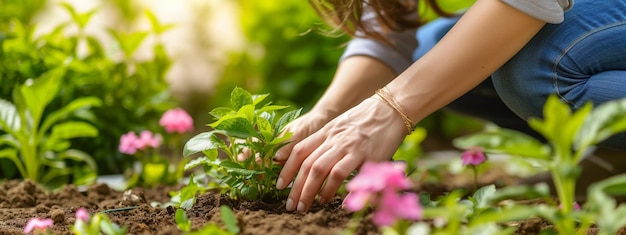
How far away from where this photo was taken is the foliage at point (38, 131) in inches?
79.6

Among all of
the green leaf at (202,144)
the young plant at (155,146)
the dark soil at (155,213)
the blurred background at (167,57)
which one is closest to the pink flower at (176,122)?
the young plant at (155,146)

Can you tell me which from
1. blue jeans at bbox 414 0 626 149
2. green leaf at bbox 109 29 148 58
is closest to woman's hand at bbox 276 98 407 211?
blue jeans at bbox 414 0 626 149

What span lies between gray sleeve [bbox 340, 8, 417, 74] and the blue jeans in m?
0.40

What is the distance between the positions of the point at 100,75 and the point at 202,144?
3.71 feet

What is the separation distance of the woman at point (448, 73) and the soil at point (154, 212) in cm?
9

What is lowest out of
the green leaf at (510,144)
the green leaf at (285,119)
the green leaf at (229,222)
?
the green leaf at (229,222)

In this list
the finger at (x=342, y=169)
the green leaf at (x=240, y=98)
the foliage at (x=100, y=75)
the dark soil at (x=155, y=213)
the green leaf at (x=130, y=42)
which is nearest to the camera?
the dark soil at (x=155, y=213)

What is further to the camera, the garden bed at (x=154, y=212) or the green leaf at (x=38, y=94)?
the green leaf at (x=38, y=94)

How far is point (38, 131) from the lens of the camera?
2.23 m

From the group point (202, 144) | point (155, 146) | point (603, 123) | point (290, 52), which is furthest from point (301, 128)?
point (290, 52)

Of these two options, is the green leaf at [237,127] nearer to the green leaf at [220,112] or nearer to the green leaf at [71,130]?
A: the green leaf at [220,112]

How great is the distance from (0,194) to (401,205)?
1221 millimetres

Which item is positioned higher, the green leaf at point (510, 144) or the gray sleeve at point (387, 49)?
the green leaf at point (510, 144)

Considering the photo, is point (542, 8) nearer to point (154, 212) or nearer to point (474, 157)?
point (474, 157)
